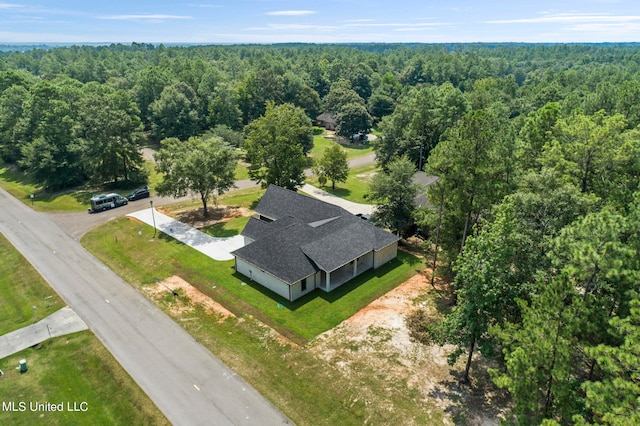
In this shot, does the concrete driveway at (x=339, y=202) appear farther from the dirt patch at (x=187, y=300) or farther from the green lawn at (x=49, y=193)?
the green lawn at (x=49, y=193)

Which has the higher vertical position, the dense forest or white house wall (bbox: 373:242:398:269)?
the dense forest

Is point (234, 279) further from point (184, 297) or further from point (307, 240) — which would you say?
point (307, 240)

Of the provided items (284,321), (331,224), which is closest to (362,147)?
(331,224)

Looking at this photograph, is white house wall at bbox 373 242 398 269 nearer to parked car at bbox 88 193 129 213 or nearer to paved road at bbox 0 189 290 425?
paved road at bbox 0 189 290 425

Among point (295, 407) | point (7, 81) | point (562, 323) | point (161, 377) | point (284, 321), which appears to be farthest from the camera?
point (7, 81)

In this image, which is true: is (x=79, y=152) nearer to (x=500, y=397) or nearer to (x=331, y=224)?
(x=331, y=224)

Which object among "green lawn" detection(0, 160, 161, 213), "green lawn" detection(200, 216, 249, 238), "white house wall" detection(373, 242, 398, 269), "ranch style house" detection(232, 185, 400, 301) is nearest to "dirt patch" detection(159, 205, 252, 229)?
"green lawn" detection(200, 216, 249, 238)
